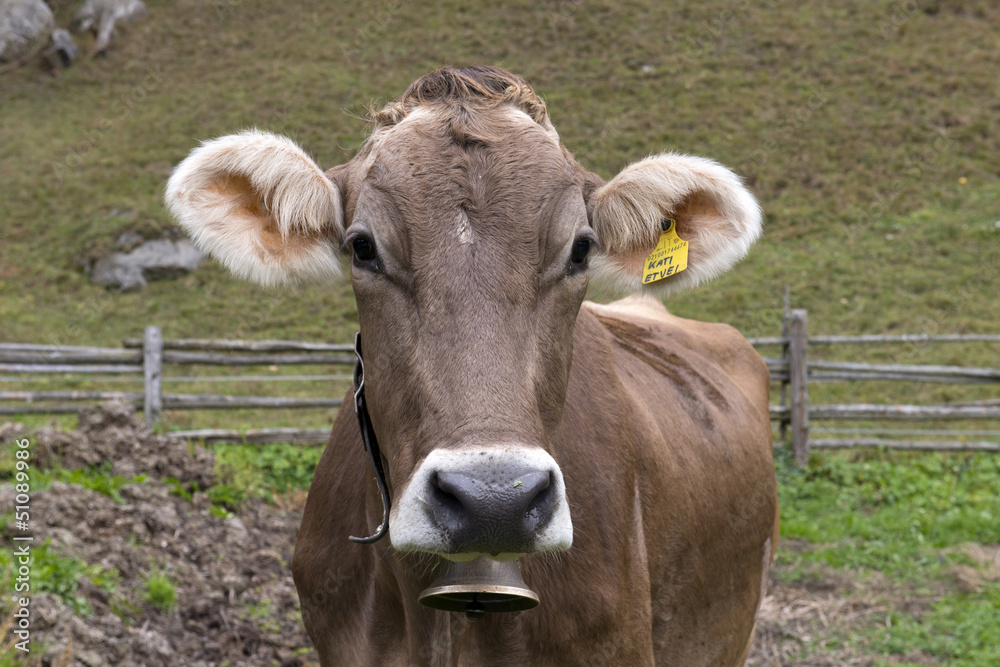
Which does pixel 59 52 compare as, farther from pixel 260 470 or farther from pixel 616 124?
pixel 260 470

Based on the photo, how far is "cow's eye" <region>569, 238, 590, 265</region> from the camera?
2.16 metres

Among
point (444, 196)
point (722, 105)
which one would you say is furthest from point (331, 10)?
point (444, 196)

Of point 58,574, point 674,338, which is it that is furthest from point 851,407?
point 58,574

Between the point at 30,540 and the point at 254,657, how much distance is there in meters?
1.33

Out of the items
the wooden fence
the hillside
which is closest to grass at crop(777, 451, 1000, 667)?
the wooden fence

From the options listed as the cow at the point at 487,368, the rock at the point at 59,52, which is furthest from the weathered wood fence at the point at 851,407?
the rock at the point at 59,52

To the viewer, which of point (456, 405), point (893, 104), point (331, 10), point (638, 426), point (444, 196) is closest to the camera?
point (456, 405)

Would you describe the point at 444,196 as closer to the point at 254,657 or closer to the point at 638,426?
the point at 638,426

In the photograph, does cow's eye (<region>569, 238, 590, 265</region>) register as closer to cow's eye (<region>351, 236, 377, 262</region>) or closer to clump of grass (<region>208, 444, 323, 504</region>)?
cow's eye (<region>351, 236, 377, 262</region>)

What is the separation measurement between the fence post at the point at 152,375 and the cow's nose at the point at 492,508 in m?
7.50

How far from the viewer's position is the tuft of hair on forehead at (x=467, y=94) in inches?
93.3

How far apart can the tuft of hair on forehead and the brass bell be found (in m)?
1.24

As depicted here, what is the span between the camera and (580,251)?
2.18 m

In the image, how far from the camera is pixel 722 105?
22391mm
